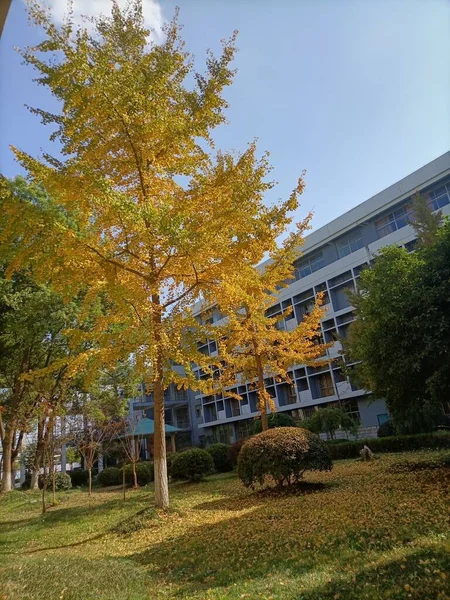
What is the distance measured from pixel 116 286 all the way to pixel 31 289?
971 centimetres

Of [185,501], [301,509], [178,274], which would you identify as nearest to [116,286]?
[178,274]

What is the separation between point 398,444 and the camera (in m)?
14.9

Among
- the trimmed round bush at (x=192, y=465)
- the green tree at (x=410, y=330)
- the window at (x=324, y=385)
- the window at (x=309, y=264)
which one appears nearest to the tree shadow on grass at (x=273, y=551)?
the green tree at (x=410, y=330)

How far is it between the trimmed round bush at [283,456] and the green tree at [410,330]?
195 centimetres

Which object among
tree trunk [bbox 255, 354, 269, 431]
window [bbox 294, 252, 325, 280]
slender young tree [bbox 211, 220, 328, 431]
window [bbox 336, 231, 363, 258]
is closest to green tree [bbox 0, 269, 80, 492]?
slender young tree [bbox 211, 220, 328, 431]

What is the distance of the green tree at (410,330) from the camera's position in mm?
7609

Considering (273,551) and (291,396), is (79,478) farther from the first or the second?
(273,551)

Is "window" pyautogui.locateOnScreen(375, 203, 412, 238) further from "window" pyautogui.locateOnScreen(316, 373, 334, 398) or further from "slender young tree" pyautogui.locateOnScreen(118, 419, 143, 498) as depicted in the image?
"slender young tree" pyautogui.locateOnScreen(118, 419, 143, 498)

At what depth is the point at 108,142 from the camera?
7.83 meters

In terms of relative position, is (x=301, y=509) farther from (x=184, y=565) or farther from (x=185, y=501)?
(x=185, y=501)

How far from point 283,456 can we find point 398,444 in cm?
806

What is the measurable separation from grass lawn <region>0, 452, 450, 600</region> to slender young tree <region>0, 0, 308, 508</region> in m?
1.76

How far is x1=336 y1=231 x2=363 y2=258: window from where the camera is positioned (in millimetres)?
26922

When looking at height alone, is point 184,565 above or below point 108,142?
below
